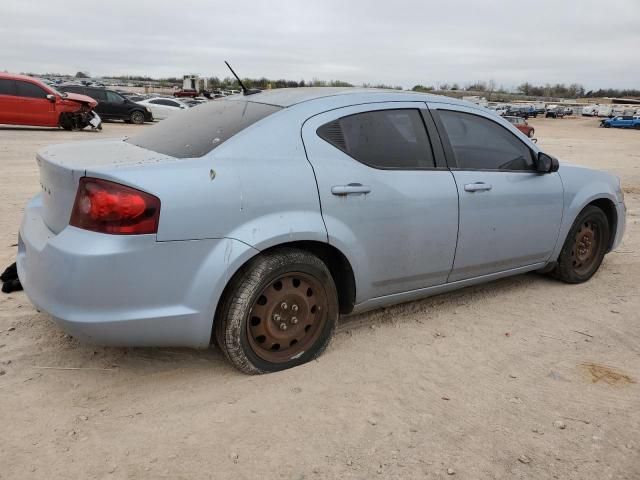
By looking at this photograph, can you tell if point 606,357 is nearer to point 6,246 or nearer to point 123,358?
point 123,358

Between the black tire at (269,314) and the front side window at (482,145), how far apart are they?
4.47ft

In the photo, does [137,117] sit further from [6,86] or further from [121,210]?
[121,210]

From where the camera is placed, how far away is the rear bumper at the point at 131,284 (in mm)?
2547

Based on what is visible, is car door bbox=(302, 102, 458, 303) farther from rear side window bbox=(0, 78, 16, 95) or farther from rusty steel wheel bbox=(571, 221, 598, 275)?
rear side window bbox=(0, 78, 16, 95)

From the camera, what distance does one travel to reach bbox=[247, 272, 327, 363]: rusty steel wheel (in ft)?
9.83

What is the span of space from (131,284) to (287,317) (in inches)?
35.1

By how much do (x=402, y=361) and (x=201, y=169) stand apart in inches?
64.2

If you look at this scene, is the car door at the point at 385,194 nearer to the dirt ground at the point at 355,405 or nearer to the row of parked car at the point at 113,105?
the dirt ground at the point at 355,405

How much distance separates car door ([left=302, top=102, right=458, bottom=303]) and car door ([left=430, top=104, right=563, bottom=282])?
145 millimetres

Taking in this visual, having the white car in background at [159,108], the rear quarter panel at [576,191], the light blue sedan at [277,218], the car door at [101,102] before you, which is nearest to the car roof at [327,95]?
the light blue sedan at [277,218]

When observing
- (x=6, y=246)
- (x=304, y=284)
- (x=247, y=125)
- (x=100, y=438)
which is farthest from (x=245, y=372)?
(x=6, y=246)

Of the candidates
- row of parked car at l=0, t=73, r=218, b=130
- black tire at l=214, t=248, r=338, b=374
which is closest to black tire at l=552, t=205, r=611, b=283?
black tire at l=214, t=248, r=338, b=374

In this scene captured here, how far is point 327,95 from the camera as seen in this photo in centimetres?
343

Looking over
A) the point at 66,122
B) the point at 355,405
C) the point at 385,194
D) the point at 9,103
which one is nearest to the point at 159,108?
the point at 66,122
